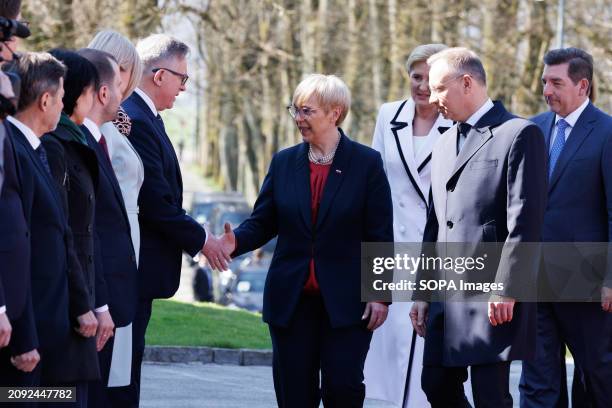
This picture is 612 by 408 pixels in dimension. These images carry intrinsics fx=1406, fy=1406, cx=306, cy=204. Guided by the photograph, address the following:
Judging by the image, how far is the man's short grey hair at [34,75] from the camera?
18.8 feet

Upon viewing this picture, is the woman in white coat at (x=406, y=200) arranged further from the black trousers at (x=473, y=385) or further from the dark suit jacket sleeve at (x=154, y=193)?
the dark suit jacket sleeve at (x=154, y=193)

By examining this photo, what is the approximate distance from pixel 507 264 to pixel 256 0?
22331 millimetres

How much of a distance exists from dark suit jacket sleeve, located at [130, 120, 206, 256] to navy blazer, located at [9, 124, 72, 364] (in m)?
1.79

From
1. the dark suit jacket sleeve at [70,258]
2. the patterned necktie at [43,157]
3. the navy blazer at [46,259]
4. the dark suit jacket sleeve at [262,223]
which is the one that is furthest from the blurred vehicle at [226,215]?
the navy blazer at [46,259]

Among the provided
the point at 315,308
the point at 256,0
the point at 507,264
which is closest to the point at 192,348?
the point at 315,308

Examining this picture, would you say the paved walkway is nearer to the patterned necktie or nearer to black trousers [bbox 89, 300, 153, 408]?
black trousers [bbox 89, 300, 153, 408]

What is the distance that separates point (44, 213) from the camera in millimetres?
5684

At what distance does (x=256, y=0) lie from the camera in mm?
28609

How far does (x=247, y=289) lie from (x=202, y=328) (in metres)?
14.9

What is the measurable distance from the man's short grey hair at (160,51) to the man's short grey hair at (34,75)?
2063mm

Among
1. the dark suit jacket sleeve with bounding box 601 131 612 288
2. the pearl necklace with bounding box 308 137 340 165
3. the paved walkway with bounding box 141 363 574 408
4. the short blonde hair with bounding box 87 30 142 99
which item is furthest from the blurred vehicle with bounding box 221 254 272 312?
the short blonde hair with bounding box 87 30 142 99

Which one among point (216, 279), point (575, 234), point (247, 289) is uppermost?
point (575, 234)

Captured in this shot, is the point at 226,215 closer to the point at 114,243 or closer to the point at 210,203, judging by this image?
the point at 210,203

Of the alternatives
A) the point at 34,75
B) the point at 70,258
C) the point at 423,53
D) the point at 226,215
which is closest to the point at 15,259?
the point at 70,258
